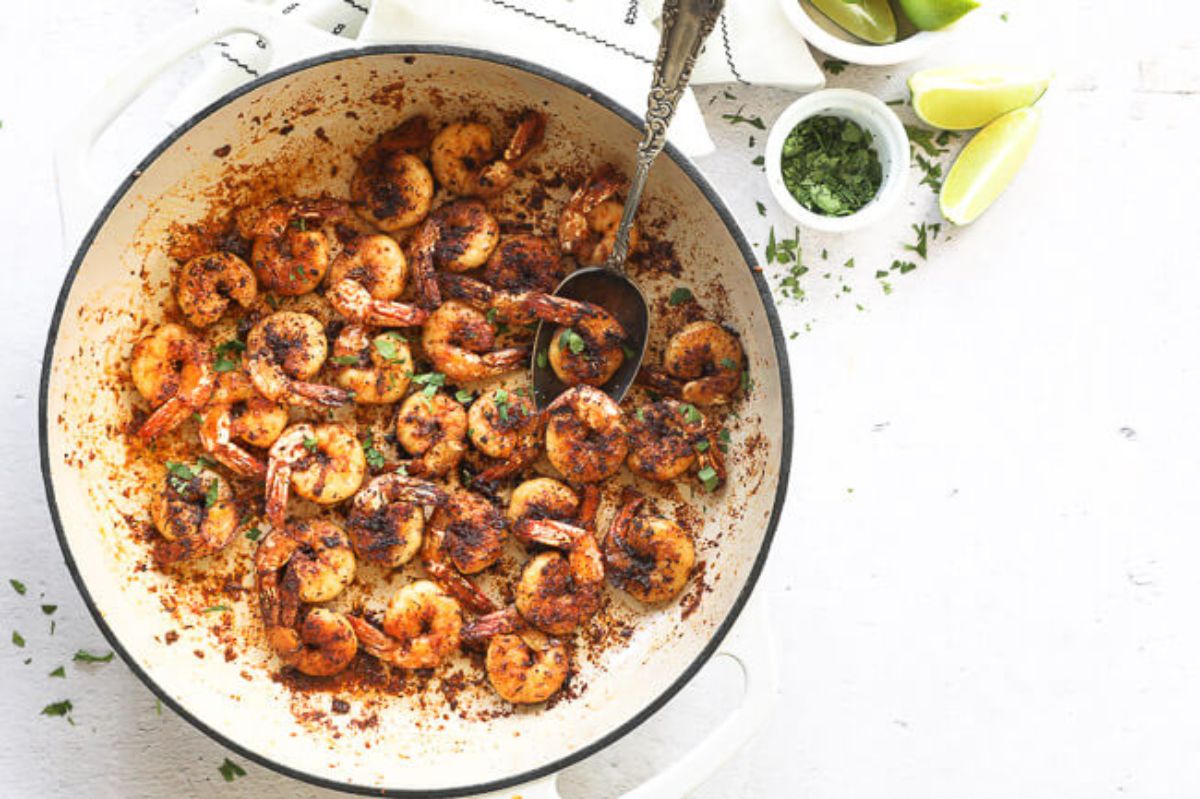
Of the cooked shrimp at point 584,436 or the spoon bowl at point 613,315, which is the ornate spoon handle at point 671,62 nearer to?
the spoon bowl at point 613,315

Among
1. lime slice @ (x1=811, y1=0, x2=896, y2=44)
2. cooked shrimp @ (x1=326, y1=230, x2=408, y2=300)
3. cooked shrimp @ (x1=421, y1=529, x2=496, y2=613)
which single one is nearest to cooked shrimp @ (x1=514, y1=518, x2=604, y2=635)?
cooked shrimp @ (x1=421, y1=529, x2=496, y2=613)

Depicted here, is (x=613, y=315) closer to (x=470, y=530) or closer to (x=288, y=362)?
(x=470, y=530)

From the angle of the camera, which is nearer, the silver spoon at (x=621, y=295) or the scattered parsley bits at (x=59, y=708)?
the silver spoon at (x=621, y=295)

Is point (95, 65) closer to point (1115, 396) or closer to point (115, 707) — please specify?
point (115, 707)

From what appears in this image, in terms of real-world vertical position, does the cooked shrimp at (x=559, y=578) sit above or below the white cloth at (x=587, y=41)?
below

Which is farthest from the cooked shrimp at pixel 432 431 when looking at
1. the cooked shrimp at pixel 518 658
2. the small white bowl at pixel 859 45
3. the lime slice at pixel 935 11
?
the lime slice at pixel 935 11

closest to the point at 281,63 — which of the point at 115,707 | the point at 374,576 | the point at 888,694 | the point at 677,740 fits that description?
the point at 374,576

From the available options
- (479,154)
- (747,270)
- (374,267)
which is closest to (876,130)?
(747,270)
